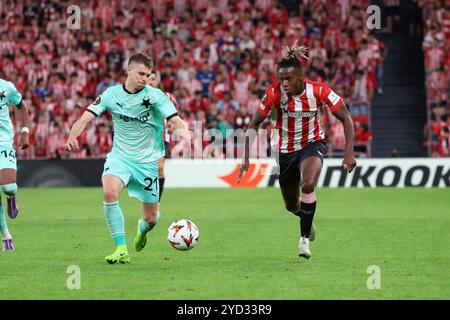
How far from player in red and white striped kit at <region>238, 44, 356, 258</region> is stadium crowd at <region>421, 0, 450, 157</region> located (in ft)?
49.6

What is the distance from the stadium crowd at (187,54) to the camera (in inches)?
1046

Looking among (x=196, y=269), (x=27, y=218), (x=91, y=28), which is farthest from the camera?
(x=91, y=28)

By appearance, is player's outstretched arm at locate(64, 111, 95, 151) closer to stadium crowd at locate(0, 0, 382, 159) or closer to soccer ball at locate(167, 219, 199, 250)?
soccer ball at locate(167, 219, 199, 250)

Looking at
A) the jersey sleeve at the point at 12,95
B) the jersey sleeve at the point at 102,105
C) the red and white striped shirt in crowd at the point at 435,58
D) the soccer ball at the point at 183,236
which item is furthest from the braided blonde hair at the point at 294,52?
the red and white striped shirt in crowd at the point at 435,58

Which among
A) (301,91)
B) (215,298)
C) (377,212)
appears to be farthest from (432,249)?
(377,212)

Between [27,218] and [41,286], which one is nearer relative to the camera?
[41,286]

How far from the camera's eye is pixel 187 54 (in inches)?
1099

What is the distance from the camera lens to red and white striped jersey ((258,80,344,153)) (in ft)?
36.4

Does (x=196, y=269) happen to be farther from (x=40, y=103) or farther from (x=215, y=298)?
(x=40, y=103)

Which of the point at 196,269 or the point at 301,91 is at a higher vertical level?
the point at 301,91

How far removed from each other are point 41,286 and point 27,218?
844 centimetres

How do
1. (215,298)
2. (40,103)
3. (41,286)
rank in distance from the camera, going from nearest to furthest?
1. (215,298)
2. (41,286)
3. (40,103)

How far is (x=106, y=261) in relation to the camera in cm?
1052

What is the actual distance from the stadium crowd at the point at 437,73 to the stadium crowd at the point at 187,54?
10 centimetres
